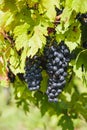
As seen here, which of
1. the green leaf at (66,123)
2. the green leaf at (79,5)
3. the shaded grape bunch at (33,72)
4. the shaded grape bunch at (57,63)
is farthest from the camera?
the green leaf at (66,123)

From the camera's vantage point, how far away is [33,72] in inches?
71.3

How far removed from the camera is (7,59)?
1.82m

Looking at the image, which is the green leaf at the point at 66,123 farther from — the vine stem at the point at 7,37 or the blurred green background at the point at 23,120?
the blurred green background at the point at 23,120

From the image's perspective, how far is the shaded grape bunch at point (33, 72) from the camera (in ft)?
5.94

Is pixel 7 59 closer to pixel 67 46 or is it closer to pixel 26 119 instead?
pixel 67 46

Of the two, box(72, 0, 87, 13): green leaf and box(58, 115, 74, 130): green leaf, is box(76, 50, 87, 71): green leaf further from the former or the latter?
box(58, 115, 74, 130): green leaf

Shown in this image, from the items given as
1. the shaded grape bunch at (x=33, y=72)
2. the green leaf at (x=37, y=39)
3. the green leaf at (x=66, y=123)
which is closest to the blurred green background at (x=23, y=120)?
the green leaf at (x=66, y=123)

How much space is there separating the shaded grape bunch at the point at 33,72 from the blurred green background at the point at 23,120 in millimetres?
3888

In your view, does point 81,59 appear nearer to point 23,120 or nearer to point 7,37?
point 7,37

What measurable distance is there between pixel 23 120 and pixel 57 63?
4.35 metres

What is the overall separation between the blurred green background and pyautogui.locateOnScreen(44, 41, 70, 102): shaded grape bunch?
3.93 m

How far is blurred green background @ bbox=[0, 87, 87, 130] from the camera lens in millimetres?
5772

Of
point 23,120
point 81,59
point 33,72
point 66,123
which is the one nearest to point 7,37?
point 33,72

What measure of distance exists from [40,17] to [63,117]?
3.11ft
